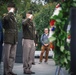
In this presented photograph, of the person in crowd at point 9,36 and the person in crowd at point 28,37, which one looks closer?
the person in crowd at point 9,36

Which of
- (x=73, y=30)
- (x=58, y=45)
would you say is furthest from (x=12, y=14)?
(x=73, y=30)

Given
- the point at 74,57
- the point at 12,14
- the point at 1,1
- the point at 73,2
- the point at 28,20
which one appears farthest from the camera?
the point at 1,1

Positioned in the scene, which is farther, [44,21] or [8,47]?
[44,21]

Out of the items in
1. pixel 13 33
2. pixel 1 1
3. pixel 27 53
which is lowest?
pixel 27 53

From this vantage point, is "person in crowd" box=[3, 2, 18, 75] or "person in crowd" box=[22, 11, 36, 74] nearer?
"person in crowd" box=[3, 2, 18, 75]

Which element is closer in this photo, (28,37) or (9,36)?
(9,36)

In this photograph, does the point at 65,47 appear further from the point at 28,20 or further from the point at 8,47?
the point at 28,20

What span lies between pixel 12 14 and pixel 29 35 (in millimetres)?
1051

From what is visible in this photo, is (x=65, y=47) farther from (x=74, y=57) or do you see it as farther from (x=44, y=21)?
(x=44, y=21)

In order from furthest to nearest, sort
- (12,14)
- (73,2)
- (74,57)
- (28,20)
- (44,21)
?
(44,21) < (28,20) < (12,14) < (73,2) < (74,57)

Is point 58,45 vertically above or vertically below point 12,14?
below

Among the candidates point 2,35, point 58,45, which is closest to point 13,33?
point 2,35

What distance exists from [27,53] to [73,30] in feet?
21.7

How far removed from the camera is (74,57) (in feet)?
8.07
